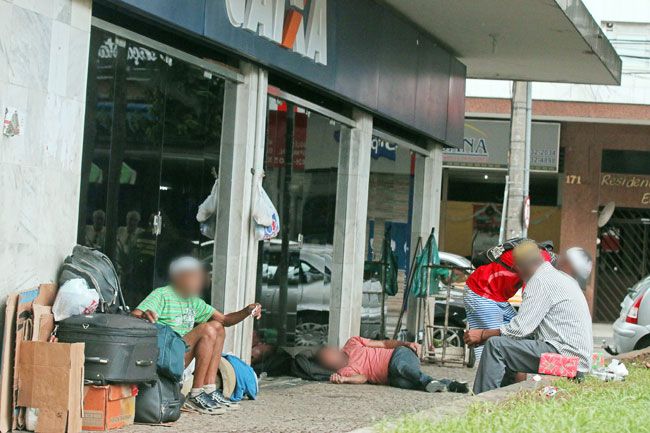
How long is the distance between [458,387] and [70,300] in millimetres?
5443

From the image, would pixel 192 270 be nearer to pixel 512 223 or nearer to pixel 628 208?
pixel 512 223

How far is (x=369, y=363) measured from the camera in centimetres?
1278

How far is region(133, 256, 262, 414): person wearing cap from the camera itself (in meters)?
9.50

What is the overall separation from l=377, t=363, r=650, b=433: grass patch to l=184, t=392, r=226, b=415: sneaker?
244 cm

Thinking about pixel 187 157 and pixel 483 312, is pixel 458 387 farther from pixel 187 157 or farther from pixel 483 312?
pixel 187 157

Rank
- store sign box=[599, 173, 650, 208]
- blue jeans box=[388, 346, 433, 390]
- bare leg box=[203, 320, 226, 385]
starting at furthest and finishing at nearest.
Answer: store sign box=[599, 173, 650, 208] → blue jeans box=[388, 346, 433, 390] → bare leg box=[203, 320, 226, 385]

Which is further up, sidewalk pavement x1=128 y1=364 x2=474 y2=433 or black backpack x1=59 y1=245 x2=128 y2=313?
black backpack x1=59 y1=245 x2=128 y2=313

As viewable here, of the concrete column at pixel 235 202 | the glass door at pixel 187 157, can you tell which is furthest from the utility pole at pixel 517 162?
the glass door at pixel 187 157

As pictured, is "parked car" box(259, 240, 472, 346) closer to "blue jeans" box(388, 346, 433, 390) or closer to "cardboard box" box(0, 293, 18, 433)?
"blue jeans" box(388, 346, 433, 390)

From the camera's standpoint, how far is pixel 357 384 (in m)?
12.6

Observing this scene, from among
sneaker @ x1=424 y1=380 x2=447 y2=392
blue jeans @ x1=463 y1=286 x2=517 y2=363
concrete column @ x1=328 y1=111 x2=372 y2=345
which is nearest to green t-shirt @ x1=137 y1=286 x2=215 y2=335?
sneaker @ x1=424 y1=380 x2=447 y2=392

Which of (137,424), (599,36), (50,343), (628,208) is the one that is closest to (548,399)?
(137,424)

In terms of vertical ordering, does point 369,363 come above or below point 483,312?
below

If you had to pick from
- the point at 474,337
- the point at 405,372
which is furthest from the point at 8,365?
the point at 405,372
